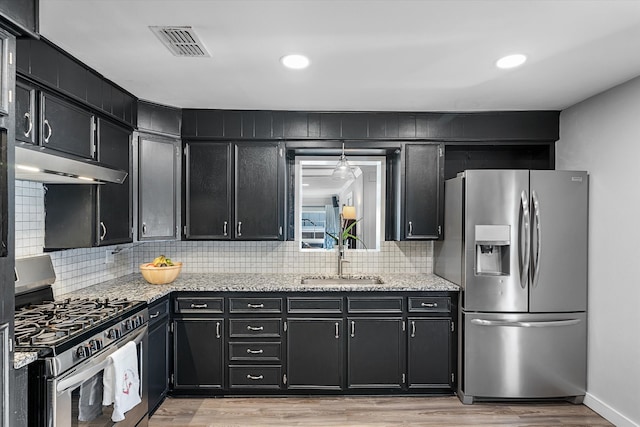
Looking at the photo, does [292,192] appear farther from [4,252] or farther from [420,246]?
[4,252]

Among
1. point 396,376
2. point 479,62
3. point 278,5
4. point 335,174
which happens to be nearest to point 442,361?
point 396,376

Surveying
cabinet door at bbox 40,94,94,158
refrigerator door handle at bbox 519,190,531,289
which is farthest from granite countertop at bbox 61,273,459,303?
cabinet door at bbox 40,94,94,158

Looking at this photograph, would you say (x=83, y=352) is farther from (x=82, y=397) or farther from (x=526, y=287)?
(x=526, y=287)

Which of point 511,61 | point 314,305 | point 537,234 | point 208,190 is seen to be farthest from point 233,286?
point 511,61

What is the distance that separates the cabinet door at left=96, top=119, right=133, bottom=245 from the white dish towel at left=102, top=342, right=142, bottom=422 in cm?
88

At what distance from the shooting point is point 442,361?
3.42 m

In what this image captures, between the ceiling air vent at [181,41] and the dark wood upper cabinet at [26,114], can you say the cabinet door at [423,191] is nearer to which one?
the ceiling air vent at [181,41]

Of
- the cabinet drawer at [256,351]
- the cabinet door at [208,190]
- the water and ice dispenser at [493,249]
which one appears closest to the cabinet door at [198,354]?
the cabinet drawer at [256,351]

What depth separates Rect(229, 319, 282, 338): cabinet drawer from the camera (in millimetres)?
3371

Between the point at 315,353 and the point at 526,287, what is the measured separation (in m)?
1.76

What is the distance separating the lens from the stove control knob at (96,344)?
2131mm

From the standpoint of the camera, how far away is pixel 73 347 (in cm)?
198

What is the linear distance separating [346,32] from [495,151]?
249cm

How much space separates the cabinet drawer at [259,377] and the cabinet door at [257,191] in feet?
3.61
